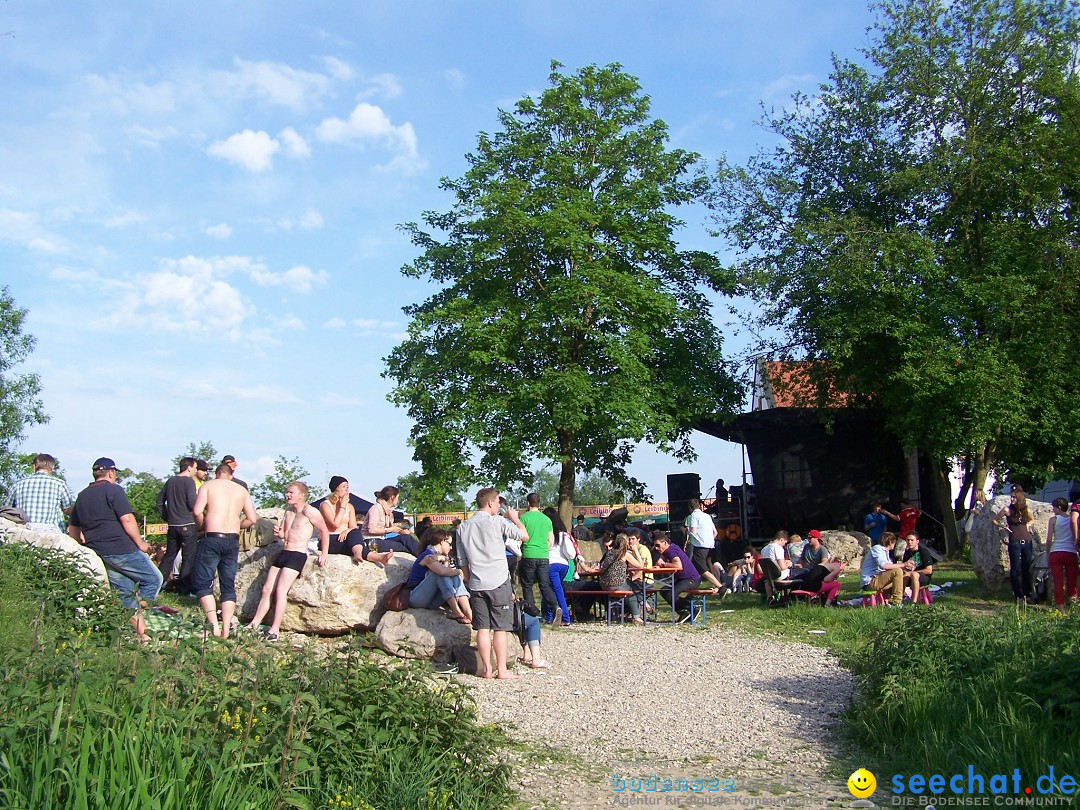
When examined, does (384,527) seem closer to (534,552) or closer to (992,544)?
(534,552)

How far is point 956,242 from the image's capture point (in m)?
22.2

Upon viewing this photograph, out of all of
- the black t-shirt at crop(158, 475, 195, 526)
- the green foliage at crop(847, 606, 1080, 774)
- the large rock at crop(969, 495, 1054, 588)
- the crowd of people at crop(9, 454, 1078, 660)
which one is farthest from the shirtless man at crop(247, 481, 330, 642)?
the large rock at crop(969, 495, 1054, 588)

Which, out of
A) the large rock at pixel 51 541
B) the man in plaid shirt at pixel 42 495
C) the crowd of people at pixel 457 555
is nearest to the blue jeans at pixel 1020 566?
the crowd of people at pixel 457 555

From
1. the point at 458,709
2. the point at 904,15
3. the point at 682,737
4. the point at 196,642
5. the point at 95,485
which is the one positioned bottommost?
the point at 682,737

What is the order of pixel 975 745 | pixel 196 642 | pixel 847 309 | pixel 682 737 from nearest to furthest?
1. pixel 196 642
2. pixel 975 745
3. pixel 682 737
4. pixel 847 309

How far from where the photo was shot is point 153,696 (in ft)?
12.6

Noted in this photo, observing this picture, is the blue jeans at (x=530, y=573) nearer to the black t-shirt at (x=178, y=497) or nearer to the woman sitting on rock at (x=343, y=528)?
the woman sitting on rock at (x=343, y=528)

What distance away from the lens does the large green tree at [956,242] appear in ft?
65.6

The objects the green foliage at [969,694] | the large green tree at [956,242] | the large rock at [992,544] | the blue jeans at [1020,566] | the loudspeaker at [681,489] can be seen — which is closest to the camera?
the green foliage at [969,694]

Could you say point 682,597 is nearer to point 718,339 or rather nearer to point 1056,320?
point 1056,320

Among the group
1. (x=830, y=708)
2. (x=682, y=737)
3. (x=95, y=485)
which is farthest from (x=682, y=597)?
(x=95, y=485)

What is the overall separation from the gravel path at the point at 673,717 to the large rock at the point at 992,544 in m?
4.82

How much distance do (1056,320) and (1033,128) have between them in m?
4.31

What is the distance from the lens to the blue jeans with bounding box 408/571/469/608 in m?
8.77
